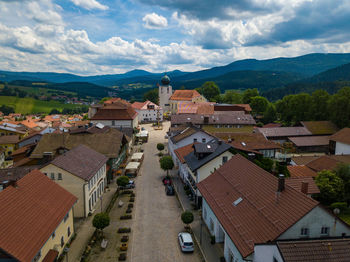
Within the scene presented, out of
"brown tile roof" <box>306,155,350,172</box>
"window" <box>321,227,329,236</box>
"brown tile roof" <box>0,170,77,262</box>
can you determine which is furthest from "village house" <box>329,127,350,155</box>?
"brown tile roof" <box>0,170,77,262</box>

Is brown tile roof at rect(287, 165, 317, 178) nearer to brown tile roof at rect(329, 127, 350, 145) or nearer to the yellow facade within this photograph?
brown tile roof at rect(329, 127, 350, 145)

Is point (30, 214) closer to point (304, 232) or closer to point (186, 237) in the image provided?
point (186, 237)

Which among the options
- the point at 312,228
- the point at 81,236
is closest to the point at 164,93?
the point at 81,236

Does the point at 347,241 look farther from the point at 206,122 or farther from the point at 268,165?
the point at 206,122

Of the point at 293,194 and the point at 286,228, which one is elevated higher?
the point at 293,194

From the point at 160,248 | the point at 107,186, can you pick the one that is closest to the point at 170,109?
the point at 107,186
